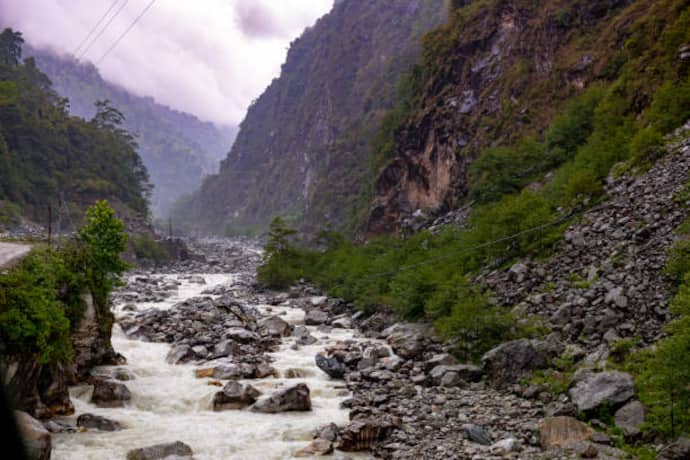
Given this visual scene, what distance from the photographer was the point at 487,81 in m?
47.8

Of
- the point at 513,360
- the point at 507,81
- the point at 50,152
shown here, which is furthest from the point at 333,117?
the point at 513,360

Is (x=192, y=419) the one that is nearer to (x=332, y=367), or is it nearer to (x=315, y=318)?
(x=332, y=367)

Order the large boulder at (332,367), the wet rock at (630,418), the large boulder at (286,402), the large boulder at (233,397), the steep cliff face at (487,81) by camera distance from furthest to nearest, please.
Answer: the steep cliff face at (487,81) → the large boulder at (332,367) → the large boulder at (233,397) → the large boulder at (286,402) → the wet rock at (630,418)

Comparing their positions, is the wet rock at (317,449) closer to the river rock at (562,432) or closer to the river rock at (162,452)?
the river rock at (162,452)

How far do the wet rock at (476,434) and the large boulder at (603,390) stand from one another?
2369 millimetres

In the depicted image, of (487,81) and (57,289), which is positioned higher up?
(487,81)

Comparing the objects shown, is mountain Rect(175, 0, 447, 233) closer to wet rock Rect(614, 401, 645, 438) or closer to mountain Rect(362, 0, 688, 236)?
mountain Rect(362, 0, 688, 236)

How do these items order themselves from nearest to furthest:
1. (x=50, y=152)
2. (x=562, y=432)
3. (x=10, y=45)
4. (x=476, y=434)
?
1. (x=562, y=432)
2. (x=476, y=434)
3. (x=50, y=152)
4. (x=10, y=45)

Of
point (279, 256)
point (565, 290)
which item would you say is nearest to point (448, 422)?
point (565, 290)

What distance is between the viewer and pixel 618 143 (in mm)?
24844

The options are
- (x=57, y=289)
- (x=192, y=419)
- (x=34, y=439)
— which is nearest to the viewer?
(x=34, y=439)

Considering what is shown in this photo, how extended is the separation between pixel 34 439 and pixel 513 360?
41.7 ft

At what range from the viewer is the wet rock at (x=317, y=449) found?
1166 centimetres

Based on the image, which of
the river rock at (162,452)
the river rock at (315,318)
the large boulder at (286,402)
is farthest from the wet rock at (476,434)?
the river rock at (315,318)
